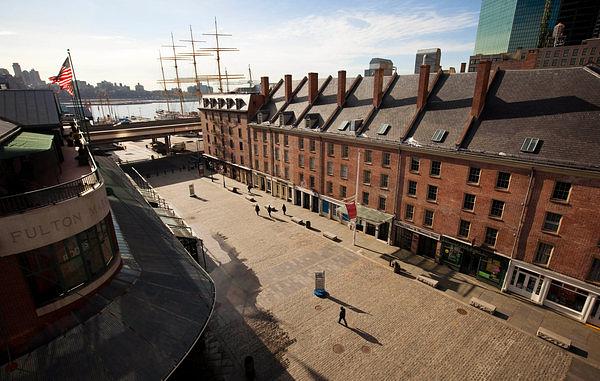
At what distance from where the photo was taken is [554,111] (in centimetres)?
2162

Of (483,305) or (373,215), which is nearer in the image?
(483,305)

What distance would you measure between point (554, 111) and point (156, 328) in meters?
28.5

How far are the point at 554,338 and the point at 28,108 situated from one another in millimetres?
32556

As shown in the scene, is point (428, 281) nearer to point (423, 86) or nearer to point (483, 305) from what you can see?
point (483, 305)

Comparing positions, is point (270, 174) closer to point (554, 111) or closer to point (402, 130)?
point (402, 130)

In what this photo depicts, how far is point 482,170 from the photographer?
22844mm

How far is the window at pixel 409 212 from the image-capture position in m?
28.1

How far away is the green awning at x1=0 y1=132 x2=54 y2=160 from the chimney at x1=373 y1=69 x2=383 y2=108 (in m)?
28.4

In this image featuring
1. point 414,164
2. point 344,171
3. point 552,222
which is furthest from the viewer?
point 344,171

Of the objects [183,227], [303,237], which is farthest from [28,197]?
[303,237]

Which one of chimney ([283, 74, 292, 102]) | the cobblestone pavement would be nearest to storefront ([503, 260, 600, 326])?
the cobblestone pavement

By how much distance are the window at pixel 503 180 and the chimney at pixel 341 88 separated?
19.7 meters

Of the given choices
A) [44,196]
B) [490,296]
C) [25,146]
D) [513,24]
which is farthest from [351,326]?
[513,24]

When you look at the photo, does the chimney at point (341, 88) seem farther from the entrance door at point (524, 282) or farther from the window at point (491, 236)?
the entrance door at point (524, 282)
